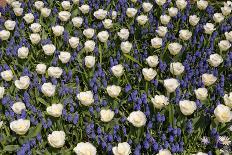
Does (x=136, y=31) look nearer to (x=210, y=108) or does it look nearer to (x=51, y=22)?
(x=51, y=22)

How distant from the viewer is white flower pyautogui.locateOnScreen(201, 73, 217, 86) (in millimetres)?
4270

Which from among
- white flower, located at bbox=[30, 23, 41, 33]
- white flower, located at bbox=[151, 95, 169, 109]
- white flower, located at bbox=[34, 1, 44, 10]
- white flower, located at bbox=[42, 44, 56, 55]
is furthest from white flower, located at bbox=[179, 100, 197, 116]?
white flower, located at bbox=[34, 1, 44, 10]

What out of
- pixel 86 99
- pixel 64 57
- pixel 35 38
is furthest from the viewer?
pixel 35 38

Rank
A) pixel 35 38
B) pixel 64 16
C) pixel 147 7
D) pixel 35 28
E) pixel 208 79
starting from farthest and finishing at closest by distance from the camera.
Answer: pixel 147 7 < pixel 64 16 < pixel 35 28 < pixel 35 38 < pixel 208 79

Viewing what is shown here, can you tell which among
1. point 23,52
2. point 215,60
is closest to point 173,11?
point 215,60

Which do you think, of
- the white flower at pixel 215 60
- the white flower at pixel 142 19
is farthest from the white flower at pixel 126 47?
the white flower at pixel 215 60

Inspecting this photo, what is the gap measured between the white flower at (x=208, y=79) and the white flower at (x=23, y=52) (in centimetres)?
193

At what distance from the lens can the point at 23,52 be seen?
483 centimetres

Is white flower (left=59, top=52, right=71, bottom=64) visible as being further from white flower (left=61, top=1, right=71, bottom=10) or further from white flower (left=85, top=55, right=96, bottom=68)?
white flower (left=61, top=1, right=71, bottom=10)

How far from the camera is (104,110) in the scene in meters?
3.93

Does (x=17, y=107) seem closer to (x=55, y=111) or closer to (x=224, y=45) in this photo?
(x=55, y=111)

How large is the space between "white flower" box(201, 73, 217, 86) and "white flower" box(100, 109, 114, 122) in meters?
1.00

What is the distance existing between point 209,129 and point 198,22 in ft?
6.86

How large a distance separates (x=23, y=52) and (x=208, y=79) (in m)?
2.00
